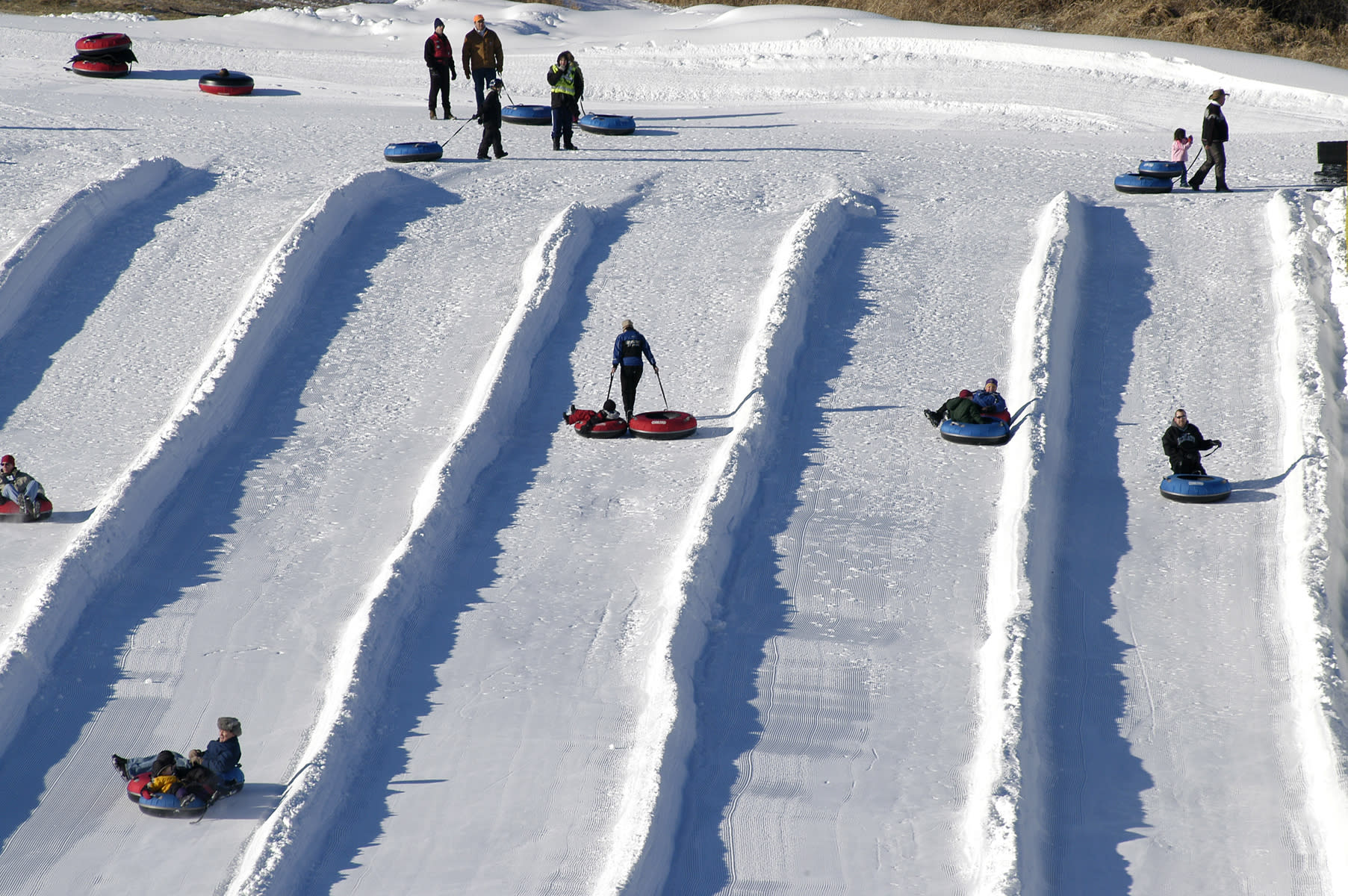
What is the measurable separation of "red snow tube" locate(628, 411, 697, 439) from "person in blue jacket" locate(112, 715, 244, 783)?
18.2 ft

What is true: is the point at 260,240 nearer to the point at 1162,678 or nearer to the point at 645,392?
the point at 645,392

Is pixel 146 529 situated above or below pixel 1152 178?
below

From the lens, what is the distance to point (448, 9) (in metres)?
26.6

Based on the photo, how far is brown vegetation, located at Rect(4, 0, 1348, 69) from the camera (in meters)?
26.2

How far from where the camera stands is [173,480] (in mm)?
12492

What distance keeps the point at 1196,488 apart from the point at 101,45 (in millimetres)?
19389

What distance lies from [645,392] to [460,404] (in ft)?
6.45

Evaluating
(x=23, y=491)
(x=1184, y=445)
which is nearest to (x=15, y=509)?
(x=23, y=491)

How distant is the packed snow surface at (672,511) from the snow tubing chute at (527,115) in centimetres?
77

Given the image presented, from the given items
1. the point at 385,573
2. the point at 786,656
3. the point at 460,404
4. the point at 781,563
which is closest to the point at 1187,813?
the point at 786,656

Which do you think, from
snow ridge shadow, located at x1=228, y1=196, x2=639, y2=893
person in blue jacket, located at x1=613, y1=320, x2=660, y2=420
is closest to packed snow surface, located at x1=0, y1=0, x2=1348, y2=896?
snow ridge shadow, located at x1=228, y1=196, x2=639, y2=893

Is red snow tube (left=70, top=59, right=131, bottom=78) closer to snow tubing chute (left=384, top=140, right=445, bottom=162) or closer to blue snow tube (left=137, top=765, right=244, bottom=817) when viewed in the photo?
snow tubing chute (left=384, top=140, right=445, bottom=162)

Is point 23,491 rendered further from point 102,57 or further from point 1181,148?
point 1181,148

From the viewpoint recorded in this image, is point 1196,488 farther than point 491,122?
No
